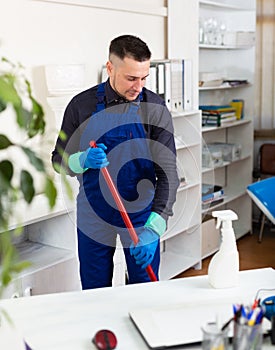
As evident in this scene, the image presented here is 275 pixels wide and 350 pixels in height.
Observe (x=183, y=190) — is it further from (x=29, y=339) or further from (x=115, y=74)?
(x=29, y=339)

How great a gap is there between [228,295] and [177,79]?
2.27 m

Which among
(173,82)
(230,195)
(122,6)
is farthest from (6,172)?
(230,195)

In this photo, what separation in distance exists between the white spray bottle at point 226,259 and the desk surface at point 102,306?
0.03 metres

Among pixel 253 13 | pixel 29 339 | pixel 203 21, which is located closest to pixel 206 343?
pixel 29 339

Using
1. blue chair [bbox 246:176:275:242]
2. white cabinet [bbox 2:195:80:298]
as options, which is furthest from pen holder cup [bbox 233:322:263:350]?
white cabinet [bbox 2:195:80:298]

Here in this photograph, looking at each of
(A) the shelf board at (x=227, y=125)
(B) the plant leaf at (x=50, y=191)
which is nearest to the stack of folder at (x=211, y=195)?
(A) the shelf board at (x=227, y=125)

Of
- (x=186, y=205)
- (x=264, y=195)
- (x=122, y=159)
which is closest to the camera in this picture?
(x=122, y=159)

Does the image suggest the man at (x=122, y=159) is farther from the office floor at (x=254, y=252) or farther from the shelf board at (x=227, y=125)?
the shelf board at (x=227, y=125)

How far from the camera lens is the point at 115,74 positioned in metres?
2.14

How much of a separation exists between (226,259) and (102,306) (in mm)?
377

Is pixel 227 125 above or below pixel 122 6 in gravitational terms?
below

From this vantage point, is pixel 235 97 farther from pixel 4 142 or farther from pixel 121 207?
pixel 4 142

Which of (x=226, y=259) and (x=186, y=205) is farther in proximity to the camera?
(x=186, y=205)

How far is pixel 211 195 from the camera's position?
417 centimetres
